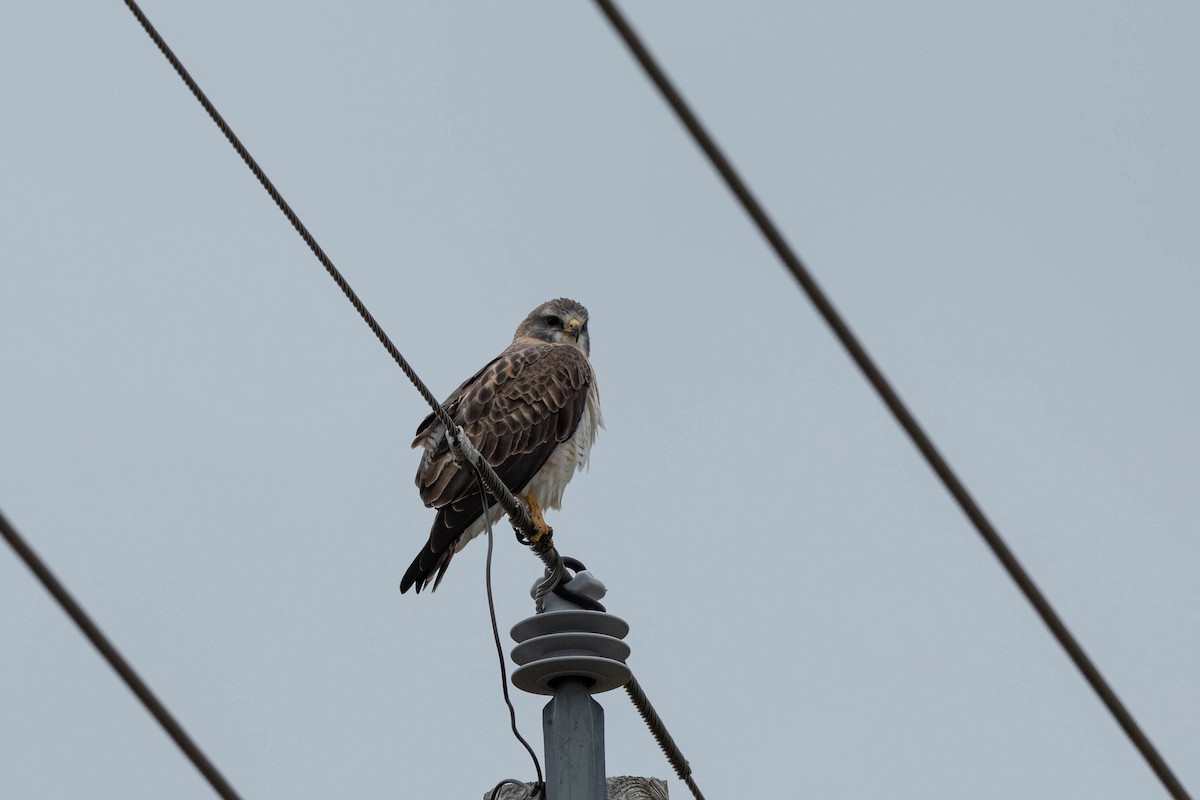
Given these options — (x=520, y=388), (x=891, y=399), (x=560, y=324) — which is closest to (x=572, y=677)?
(x=891, y=399)

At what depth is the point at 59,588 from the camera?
271 centimetres

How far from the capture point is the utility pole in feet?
13.5

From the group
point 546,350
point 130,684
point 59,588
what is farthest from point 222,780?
point 546,350

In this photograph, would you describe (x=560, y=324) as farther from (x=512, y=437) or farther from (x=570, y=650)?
(x=570, y=650)

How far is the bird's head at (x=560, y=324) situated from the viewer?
989cm

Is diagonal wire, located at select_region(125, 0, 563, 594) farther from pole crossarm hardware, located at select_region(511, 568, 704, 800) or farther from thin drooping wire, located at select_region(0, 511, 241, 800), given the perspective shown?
thin drooping wire, located at select_region(0, 511, 241, 800)

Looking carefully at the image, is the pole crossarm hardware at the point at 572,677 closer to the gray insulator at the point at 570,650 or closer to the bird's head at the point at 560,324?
the gray insulator at the point at 570,650

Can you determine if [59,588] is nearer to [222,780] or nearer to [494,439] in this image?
[222,780]

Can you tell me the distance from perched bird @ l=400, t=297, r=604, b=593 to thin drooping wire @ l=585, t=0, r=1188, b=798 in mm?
4571

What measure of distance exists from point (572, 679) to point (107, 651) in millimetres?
1722

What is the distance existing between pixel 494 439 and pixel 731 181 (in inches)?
218

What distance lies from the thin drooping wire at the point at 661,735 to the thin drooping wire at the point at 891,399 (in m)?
1.72

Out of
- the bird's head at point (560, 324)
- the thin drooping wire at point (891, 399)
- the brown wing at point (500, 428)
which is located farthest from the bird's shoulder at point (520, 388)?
the thin drooping wire at point (891, 399)

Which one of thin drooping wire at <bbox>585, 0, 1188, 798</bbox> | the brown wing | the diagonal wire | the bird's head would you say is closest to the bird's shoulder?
the brown wing
